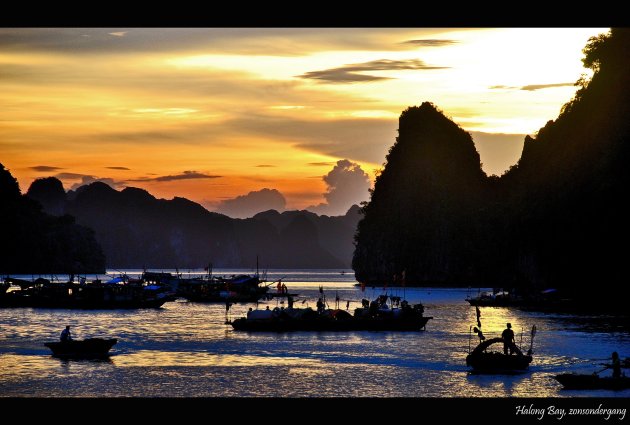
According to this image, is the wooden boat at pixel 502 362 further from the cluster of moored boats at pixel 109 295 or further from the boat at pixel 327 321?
the cluster of moored boats at pixel 109 295

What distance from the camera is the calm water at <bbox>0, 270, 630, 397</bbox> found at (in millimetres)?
47062

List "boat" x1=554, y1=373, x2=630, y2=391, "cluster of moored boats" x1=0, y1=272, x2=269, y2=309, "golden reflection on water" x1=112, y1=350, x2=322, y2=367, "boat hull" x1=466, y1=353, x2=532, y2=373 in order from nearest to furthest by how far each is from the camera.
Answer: "boat" x1=554, y1=373, x2=630, y2=391
"boat hull" x1=466, y1=353, x2=532, y2=373
"golden reflection on water" x1=112, y1=350, x2=322, y2=367
"cluster of moored boats" x1=0, y1=272, x2=269, y2=309

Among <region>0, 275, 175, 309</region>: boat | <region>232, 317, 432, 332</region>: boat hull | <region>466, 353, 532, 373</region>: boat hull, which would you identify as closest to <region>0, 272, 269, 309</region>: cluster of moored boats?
<region>0, 275, 175, 309</region>: boat

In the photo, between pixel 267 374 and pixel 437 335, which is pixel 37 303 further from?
pixel 267 374

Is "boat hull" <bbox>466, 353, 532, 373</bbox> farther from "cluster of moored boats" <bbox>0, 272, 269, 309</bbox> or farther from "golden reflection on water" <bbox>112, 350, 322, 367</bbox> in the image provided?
"cluster of moored boats" <bbox>0, 272, 269, 309</bbox>

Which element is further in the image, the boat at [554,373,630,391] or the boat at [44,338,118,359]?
the boat at [44,338,118,359]

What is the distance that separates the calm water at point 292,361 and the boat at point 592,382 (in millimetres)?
569

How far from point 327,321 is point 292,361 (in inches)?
995

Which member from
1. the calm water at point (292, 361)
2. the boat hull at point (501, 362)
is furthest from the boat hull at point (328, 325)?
the boat hull at point (501, 362)

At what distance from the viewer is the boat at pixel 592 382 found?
42.9 metres

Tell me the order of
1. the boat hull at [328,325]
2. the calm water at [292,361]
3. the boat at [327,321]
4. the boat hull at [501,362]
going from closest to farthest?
the calm water at [292,361] → the boat hull at [501,362] → the boat hull at [328,325] → the boat at [327,321]

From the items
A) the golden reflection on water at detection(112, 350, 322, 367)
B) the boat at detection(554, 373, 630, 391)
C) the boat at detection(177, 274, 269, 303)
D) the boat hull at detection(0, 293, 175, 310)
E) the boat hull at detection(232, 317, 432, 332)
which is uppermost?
the boat at detection(177, 274, 269, 303)

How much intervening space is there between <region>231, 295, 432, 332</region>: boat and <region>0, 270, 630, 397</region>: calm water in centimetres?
166
